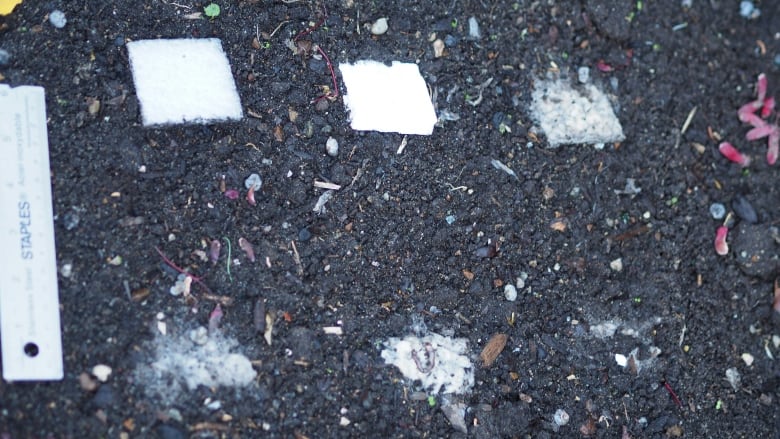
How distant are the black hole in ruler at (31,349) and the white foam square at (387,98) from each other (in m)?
1.03

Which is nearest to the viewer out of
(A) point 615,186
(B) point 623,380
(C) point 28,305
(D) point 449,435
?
(C) point 28,305

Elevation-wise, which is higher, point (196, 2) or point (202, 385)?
point (196, 2)

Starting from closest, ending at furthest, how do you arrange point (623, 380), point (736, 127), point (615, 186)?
1. point (623, 380)
2. point (615, 186)
3. point (736, 127)

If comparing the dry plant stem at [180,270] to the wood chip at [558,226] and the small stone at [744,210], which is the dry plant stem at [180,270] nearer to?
the wood chip at [558,226]

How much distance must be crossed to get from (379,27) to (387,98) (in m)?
0.24

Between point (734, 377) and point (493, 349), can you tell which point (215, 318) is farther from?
point (734, 377)

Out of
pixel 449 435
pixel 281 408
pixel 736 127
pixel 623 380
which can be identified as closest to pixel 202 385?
pixel 281 408

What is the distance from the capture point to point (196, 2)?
2072 millimetres

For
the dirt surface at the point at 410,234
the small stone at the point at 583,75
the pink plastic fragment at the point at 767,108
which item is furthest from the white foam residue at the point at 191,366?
the pink plastic fragment at the point at 767,108

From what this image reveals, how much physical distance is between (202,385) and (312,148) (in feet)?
2.36

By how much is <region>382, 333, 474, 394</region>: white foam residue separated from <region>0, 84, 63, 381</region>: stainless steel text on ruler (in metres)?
0.89

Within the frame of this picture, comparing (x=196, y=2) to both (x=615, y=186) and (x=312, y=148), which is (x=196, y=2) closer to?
(x=312, y=148)

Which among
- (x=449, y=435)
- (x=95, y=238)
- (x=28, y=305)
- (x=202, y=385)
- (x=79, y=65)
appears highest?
(x=79, y=65)

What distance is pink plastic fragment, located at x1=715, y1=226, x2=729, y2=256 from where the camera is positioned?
235 cm
